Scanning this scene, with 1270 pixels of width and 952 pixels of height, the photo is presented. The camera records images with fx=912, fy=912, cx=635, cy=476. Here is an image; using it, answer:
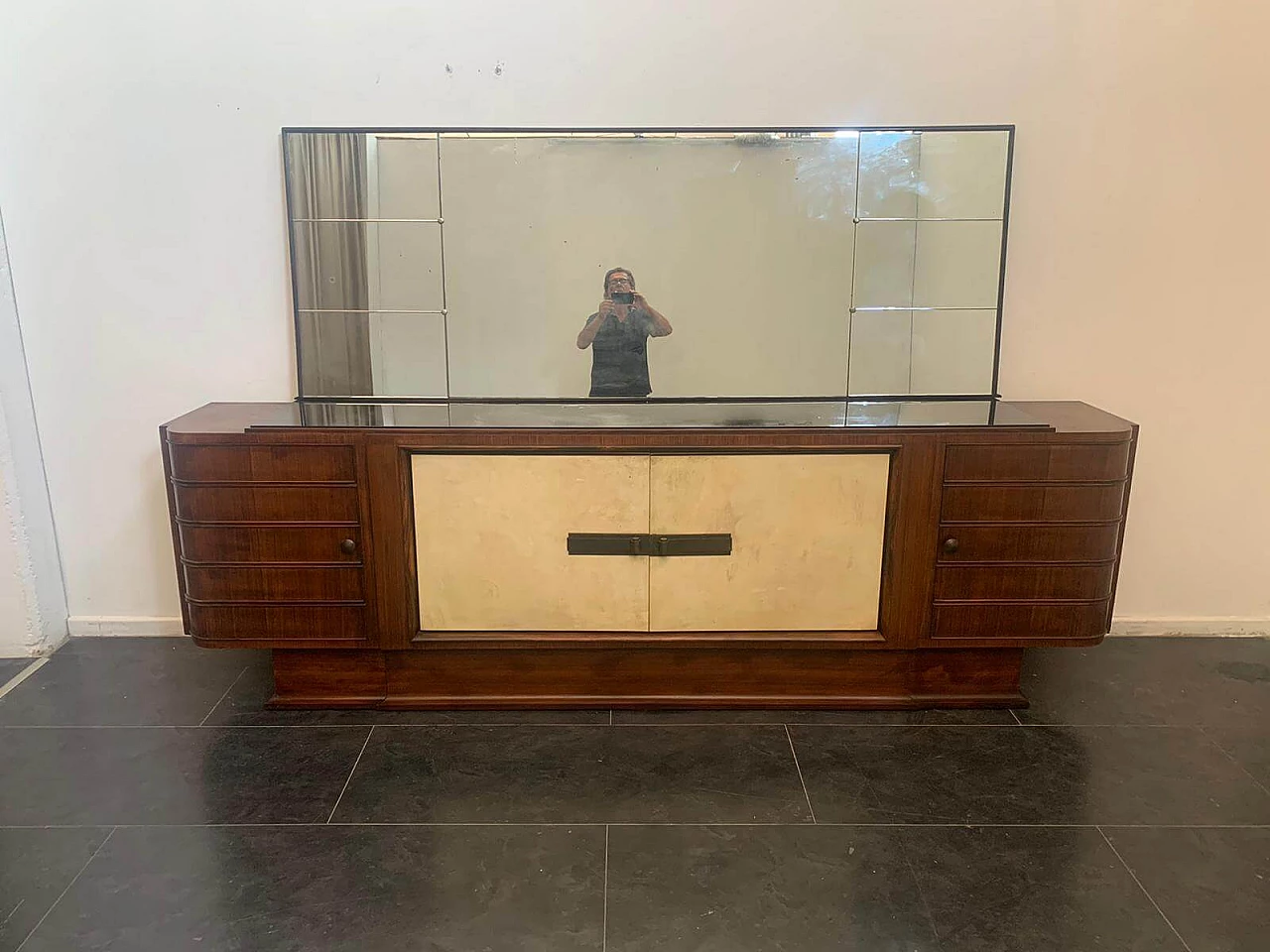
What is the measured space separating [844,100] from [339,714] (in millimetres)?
2266

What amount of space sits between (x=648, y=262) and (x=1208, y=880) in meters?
2.03

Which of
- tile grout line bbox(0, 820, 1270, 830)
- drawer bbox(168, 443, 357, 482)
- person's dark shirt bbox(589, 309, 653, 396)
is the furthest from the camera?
person's dark shirt bbox(589, 309, 653, 396)

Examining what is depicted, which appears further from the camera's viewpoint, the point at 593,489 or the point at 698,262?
the point at 698,262

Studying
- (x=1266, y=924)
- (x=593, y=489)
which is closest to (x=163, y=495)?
(x=593, y=489)

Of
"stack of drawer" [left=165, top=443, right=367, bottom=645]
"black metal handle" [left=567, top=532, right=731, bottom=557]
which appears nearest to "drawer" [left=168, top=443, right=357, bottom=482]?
"stack of drawer" [left=165, top=443, right=367, bottom=645]

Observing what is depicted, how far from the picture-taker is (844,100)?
8.64 feet

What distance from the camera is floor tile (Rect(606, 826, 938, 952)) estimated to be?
68.9 inches

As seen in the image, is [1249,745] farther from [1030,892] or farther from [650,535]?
[650,535]

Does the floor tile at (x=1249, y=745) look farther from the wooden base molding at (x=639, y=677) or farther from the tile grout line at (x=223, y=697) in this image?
the tile grout line at (x=223, y=697)

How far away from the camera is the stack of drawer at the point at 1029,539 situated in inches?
94.0

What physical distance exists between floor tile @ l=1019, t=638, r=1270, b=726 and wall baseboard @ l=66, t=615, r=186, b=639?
2665mm

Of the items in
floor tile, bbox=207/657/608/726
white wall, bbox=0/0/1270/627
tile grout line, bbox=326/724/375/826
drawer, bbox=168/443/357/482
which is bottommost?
tile grout line, bbox=326/724/375/826

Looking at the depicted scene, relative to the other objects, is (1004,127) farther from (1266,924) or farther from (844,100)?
A: (1266,924)

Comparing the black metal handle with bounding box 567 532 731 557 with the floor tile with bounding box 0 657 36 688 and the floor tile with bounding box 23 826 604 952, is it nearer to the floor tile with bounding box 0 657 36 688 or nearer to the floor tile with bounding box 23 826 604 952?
the floor tile with bounding box 23 826 604 952
